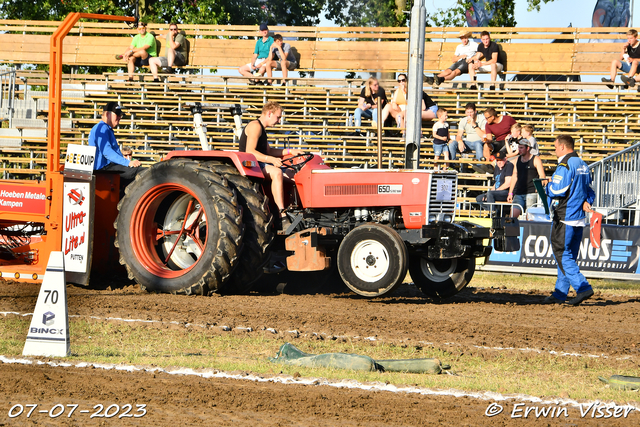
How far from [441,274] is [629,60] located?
39.9ft

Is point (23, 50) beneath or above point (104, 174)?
above

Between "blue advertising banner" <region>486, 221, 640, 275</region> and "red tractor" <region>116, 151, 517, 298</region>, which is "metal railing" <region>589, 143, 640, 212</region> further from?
"red tractor" <region>116, 151, 517, 298</region>

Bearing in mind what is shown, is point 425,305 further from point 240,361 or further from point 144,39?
point 144,39

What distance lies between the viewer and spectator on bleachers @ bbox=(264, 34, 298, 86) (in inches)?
790

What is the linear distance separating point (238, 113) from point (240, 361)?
4305 millimetres

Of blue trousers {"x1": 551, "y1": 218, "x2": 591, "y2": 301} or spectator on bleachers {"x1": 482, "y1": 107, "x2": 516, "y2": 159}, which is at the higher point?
spectator on bleachers {"x1": 482, "y1": 107, "x2": 516, "y2": 159}

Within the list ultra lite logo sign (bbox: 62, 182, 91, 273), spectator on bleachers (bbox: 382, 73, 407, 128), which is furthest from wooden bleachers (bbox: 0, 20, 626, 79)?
ultra lite logo sign (bbox: 62, 182, 91, 273)

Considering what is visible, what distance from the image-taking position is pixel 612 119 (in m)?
18.4

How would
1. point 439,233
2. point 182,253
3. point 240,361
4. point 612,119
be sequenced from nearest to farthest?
point 240,361 → point 439,233 → point 182,253 → point 612,119

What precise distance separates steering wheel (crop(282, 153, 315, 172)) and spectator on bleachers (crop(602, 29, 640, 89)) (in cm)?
1216

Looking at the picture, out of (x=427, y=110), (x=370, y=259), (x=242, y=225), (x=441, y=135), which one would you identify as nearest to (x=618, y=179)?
(x=441, y=135)

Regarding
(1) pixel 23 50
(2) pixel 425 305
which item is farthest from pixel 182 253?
(1) pixel 23 50

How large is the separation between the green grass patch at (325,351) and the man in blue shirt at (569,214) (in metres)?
3.10

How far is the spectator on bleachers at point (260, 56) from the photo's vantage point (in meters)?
20.0
